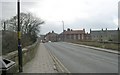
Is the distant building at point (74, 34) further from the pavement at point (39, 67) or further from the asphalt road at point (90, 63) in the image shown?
the pavement at point (39, 67)

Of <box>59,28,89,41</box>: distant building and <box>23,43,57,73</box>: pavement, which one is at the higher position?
<box>59,28,89,41</box>: distant building

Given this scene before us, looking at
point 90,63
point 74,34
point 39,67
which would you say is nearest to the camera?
point 39,67

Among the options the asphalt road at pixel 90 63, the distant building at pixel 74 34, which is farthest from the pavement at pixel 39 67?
the distant building at pixel 74 34

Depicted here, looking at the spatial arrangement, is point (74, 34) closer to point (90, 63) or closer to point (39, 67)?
point (90, 63)

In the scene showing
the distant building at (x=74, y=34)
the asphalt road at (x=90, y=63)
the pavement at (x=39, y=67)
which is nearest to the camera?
the pavement at (x=39, y=67)

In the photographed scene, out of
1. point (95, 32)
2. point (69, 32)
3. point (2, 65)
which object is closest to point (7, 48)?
point (2, 65)

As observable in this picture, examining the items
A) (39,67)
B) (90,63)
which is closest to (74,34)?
(90,63)

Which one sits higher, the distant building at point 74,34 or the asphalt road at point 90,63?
the distant building at point 74,34

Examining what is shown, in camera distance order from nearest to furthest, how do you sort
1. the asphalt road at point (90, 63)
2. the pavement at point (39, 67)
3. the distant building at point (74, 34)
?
the pavement at point (39, 67), the asphalt road at point (90, 63), the distant building at point (74, 34)

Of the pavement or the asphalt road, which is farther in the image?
the asphalt road

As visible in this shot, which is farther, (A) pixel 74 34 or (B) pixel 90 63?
(A) pixel 74 34

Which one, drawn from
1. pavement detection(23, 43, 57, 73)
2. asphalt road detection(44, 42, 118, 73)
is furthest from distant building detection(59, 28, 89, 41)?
pavement detection(23, 43, 57, 73)

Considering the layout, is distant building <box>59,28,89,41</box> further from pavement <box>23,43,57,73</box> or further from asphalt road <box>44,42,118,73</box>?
pavement <box>23,43,57,73</box>

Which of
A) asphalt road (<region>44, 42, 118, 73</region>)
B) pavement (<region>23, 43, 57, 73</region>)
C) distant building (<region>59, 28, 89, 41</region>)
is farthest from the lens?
distant building (<region>59, 28, 89, 41</region>)
